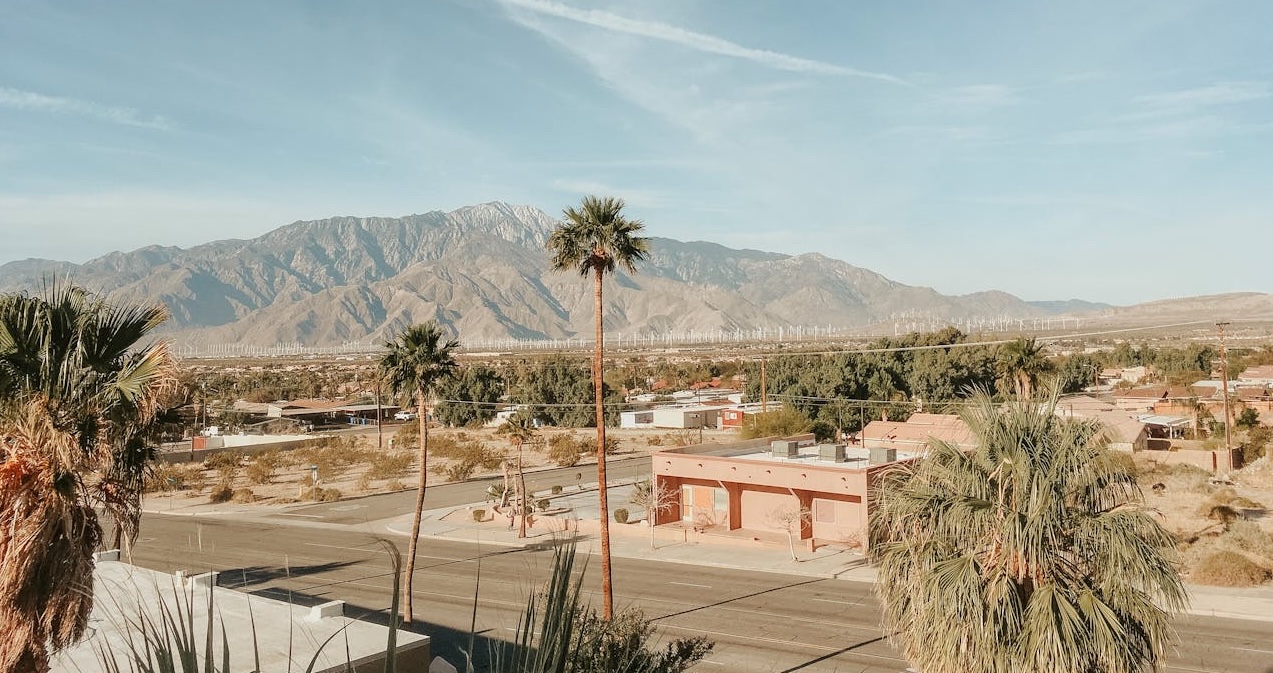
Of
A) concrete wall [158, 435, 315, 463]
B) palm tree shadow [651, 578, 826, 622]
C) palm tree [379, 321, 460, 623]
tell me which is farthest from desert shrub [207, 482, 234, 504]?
palm tree shadow [651, 578, 826, 622]

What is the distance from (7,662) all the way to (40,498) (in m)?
1.48

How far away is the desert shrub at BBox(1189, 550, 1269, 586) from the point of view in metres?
28.6

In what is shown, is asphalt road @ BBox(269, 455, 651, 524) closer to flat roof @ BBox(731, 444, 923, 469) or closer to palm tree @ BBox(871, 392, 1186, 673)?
flat roof @ BBox(731, 444, 923, 469)

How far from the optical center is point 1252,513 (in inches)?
1539

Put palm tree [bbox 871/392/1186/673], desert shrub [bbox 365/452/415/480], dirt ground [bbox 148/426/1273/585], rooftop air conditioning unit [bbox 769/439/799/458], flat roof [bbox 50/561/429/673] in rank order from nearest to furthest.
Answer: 1. palm tree [bbox 871/392/1186/673]
2. flat roof [bbox 50/561/429/673]
3. dirt ground [bbox 148/426/1273/585]
4. rooftop air conditioning unit [bbox 769/439/799/458]
5. desert shrub [bbox 365/452/415/480]

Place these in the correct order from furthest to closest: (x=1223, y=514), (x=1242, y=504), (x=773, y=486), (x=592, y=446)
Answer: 1. (x=592, y=446)
2. (x=1242, y=504)
3. (x=773, y=486)
4. (x=1223, y=514)

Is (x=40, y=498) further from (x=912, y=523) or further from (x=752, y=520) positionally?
(x=752, y=520)

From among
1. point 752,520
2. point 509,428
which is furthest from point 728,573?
point 509,428

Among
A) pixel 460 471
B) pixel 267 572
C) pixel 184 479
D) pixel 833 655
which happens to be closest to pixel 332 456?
pixel 184 479

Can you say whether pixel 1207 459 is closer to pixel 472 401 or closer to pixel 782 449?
pixel 782 449

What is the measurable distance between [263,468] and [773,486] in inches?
1662

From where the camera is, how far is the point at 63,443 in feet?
26.7

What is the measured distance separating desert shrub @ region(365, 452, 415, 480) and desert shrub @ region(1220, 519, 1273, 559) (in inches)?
1945

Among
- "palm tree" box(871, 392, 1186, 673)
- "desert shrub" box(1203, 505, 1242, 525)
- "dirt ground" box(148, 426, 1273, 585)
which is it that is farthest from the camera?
"desert shrub" box(1203, 505, 1242, 525)
